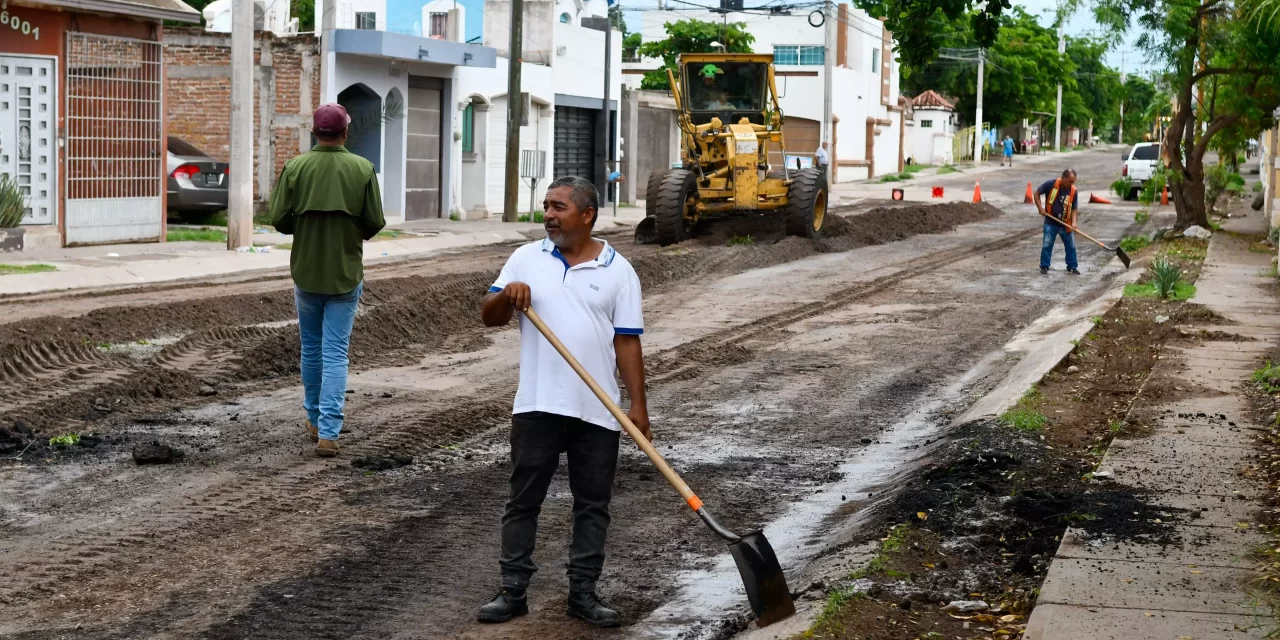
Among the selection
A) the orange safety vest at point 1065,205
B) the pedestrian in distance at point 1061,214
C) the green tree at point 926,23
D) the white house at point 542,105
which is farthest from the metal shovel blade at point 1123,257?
the green tree at point 926,23

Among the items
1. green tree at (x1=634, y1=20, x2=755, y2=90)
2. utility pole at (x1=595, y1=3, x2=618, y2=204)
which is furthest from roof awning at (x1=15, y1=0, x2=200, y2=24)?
green tree at (x1=634, y1=20, x2=755, y2=90)

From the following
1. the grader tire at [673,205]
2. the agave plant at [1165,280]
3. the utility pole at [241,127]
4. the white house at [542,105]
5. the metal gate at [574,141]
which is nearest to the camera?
the agave plant at [1165,280]

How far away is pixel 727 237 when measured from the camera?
79.2 feet

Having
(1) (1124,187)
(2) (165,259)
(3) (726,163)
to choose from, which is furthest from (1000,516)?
(1) (1124,187)

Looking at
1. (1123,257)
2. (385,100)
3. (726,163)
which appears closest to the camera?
(1123,257)

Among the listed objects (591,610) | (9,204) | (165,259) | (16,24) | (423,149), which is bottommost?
(591,610)

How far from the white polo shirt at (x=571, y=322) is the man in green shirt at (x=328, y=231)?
3054 mm

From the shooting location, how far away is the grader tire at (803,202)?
76.9 feet

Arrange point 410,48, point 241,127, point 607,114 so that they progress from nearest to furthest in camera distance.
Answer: point 241,127
point 410,48
point 607,114

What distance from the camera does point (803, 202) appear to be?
76.8 ft

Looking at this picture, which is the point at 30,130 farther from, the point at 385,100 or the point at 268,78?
the point at 385,100

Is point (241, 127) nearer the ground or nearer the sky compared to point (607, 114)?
nearer the ground

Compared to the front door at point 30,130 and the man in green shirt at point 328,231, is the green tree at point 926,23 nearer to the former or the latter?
the man in green shirt at point 328,231

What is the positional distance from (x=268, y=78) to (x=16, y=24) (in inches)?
268
